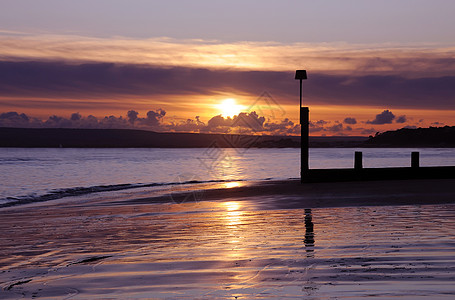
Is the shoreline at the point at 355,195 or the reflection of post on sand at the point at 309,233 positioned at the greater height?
the reflection of post on sand at the point at 309,233

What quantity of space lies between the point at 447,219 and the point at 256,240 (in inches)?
177

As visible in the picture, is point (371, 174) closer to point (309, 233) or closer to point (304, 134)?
point (304, 134)

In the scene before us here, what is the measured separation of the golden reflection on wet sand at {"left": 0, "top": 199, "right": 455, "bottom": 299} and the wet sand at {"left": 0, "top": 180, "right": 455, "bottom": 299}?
0.6 inches

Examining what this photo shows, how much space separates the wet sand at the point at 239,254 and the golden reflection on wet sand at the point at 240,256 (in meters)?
0.01

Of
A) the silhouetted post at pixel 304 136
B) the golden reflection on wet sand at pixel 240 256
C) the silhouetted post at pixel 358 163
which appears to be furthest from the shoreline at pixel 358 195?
the golden reflection on wet sand at pixel 240 256

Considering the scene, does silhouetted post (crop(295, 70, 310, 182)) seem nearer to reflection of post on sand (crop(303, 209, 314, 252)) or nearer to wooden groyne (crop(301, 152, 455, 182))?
wooden groyne (crop(301, 152, 455, 182))

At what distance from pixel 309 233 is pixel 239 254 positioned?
2.29 meters

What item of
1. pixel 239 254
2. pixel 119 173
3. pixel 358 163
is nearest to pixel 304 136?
pixel 358 163

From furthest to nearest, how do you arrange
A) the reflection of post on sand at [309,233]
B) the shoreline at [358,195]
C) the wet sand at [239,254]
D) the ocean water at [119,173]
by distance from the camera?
the ocean water at [119,173] → the shoreline at [358,195] → the reflection of post on sand at [309,233] → the wet sand at [239,254]

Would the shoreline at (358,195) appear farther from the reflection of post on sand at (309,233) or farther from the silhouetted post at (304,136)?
the reflection of post on sand at (309,233)

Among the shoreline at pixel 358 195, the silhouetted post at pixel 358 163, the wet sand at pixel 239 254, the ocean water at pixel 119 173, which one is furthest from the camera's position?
the ocean water at pixel 119 173

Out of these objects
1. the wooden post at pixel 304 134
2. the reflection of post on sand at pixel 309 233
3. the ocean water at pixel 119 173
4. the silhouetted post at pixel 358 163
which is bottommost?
the ocean water at pixel 119 173

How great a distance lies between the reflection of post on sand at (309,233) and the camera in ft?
27.4

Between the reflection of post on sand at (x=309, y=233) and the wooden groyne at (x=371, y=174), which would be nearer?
the reflection of post on sand at (x=309, y=233)
